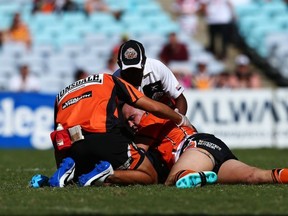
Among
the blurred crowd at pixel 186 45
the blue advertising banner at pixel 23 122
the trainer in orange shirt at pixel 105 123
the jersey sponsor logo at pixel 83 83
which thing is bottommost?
the blue advertising banner at pixel 23 122

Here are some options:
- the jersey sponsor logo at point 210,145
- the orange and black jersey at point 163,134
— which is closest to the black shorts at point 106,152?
the orange and black jersey at point 163,134

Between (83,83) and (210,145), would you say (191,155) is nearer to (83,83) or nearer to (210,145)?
(210,145)

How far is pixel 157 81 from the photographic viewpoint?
33.5ft

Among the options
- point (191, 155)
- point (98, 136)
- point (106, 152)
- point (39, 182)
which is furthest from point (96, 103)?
point (191, 155)

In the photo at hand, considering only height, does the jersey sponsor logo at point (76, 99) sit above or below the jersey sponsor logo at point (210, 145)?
above

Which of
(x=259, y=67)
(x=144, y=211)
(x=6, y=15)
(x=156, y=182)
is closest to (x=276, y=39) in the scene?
(x=259, y=67)

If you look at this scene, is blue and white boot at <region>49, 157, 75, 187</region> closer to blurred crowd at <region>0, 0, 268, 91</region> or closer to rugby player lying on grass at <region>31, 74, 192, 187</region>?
rugby player lying on grass at <region>31, 74, 192, 187</region>

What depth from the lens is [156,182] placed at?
9.27 m

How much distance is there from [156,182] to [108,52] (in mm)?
13581

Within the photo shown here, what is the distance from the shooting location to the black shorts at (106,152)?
28.8ft

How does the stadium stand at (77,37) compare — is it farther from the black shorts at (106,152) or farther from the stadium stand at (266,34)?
the black shorts at (106,152)

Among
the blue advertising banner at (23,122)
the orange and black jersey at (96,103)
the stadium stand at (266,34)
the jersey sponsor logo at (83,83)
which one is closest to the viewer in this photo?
the orange and black jersey at (96,103)

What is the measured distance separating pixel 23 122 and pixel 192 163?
10072 millimetres

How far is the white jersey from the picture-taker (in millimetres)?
10117
